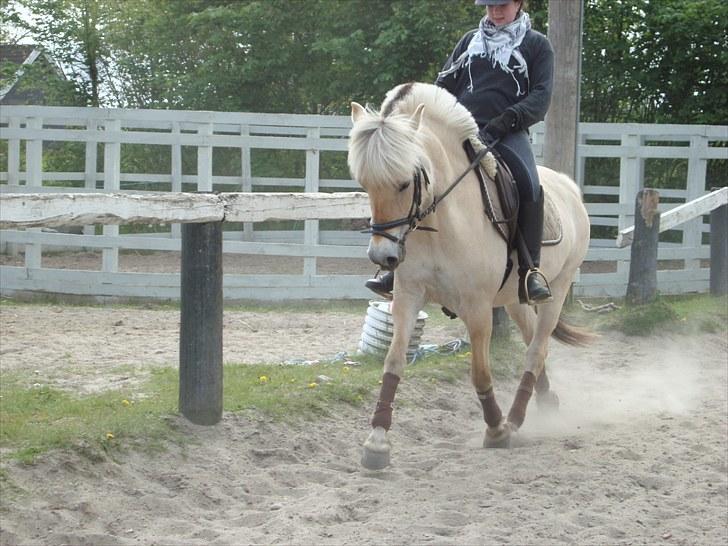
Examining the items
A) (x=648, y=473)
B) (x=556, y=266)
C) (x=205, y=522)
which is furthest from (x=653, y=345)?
(x=205, y=522)

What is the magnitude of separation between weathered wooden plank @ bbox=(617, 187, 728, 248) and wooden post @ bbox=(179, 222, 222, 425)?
6.14 metres

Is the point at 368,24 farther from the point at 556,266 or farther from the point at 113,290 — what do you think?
the point at 556,266

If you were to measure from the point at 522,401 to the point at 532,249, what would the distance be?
42.7 inches

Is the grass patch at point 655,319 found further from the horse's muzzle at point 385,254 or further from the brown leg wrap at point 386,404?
the horse's muzzle at point 385,254

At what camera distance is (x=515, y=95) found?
21.4ft

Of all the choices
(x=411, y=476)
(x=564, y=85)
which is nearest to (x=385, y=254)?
(x=411, y=476)

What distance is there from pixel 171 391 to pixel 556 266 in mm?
2811

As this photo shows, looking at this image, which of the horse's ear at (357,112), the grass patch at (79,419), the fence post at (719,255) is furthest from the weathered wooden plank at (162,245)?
the horse's ear at (357,112)

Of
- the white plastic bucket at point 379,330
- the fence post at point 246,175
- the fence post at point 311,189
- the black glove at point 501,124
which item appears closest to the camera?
the black glove at point 501,124

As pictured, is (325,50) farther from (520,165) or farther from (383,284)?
(383,284)

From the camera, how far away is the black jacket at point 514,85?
640 centimetres

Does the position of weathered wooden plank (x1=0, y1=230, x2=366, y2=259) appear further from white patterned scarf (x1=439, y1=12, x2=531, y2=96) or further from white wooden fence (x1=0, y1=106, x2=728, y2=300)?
white patterned scarf (x1=439, y1=12, x2=531, y2=96)

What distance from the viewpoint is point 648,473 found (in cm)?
594

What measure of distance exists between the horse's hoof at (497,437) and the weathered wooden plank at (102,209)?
2152 mm
